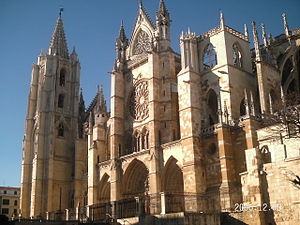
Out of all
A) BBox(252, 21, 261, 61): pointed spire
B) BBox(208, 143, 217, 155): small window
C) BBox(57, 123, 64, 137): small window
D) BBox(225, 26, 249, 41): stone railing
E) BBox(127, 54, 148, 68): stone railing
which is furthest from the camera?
BBox(57, 123, 64, 137): small window

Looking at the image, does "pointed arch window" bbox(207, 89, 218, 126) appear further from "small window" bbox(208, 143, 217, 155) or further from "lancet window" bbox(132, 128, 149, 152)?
"lancet window" bbox(132, 128, 149, 152)

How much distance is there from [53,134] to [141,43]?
13304 millimetres

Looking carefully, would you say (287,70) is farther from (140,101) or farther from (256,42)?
(140,101)

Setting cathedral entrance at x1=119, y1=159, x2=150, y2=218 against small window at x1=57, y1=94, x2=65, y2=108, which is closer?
Result: cathedral entrance at x1=119, y1=159, x2=150, y2=218

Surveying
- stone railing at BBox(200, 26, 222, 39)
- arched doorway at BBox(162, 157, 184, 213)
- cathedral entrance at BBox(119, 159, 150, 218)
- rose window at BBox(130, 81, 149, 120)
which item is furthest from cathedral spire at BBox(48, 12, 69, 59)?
arched doorway at BBox(162, 157, 184, 213)

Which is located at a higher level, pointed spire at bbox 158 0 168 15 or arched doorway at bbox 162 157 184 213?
pointed spire at bbox 158 0 168 15

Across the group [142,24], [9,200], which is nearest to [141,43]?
[142,24]

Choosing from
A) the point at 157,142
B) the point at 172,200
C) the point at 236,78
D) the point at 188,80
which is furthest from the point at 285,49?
the point at 172,200

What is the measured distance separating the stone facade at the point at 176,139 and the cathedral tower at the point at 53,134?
115 millimetres

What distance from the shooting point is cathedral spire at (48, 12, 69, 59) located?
1771 inches

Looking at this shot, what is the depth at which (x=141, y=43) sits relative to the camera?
36812 mm

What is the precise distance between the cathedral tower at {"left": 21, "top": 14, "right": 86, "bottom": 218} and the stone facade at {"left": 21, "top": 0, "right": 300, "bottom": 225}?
0.38ft

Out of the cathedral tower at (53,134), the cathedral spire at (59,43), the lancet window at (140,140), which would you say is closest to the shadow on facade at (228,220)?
the lancet window at (140,140)

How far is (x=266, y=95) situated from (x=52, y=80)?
25.3 meters
